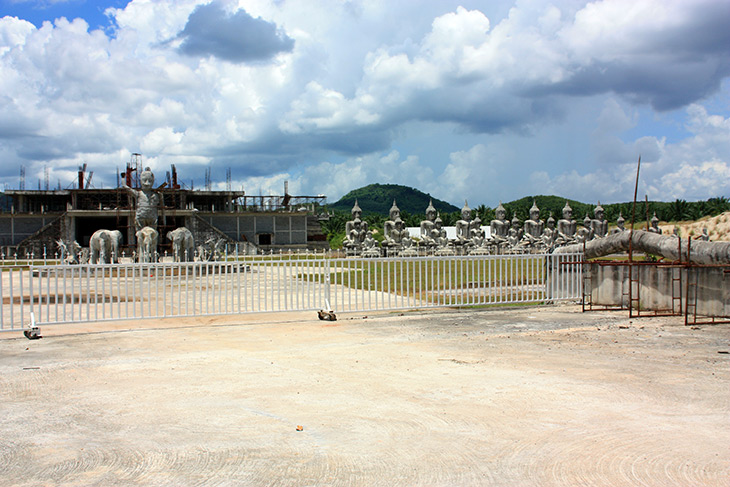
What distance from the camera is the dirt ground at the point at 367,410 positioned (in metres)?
4.04

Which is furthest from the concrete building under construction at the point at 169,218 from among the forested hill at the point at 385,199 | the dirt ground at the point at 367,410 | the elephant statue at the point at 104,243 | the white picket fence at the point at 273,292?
the forested hill at the point at 385,199

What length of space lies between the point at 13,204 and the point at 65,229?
10321mm

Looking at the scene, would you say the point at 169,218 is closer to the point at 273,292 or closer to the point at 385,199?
the point at 273,292

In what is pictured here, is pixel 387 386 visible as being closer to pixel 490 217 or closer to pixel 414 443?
pixel 414 443

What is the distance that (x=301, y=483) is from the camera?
12.5ft

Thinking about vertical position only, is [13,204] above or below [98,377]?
above

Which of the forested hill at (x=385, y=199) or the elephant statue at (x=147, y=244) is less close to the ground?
the forested hill at (x=385, y=199)

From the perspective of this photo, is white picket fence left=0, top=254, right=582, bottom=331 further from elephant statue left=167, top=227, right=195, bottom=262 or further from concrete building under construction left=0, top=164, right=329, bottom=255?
concrete building under construction left=0, top=164, right=329, bottom=255

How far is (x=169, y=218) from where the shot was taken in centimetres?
4878

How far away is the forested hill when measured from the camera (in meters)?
170

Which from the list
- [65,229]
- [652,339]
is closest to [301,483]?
[652,339]

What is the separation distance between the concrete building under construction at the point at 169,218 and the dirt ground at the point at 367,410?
1591 inches

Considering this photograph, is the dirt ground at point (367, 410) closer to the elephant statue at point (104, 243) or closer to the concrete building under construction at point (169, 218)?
the elephant statue at point (104, 243)

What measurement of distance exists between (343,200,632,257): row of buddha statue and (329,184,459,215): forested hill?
122622mm
